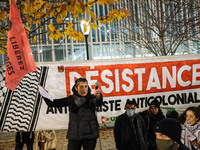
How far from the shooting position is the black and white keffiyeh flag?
15.3 feet

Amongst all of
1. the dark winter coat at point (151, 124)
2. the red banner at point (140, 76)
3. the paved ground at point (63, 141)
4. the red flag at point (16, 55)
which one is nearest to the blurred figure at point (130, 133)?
the dark winter coat at point (151, 124)

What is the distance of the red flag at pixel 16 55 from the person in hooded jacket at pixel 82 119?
2.67 ft

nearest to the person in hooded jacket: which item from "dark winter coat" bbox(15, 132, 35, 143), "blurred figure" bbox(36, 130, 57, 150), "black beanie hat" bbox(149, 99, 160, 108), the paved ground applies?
"black beanie hat" bbox(149, 99, 160, 108)

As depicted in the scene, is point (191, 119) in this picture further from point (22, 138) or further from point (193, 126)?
point (22, 138)

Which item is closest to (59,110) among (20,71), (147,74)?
(20,71)

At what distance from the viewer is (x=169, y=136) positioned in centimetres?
271

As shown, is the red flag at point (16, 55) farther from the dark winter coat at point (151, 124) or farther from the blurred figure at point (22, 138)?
the dark winter coat at point (151, 124)

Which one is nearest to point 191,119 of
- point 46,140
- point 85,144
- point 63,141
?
point 85,144

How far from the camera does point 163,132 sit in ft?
9.05

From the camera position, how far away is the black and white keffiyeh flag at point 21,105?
4.65m

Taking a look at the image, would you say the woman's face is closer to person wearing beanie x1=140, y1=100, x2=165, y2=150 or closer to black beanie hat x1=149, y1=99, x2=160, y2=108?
person wearing beanie x1=140, y1=100, x2=165, y2=150

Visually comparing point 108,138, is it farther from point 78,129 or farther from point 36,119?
point 78,129

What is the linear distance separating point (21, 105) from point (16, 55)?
4.81 ft

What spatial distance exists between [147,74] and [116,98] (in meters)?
0.89
